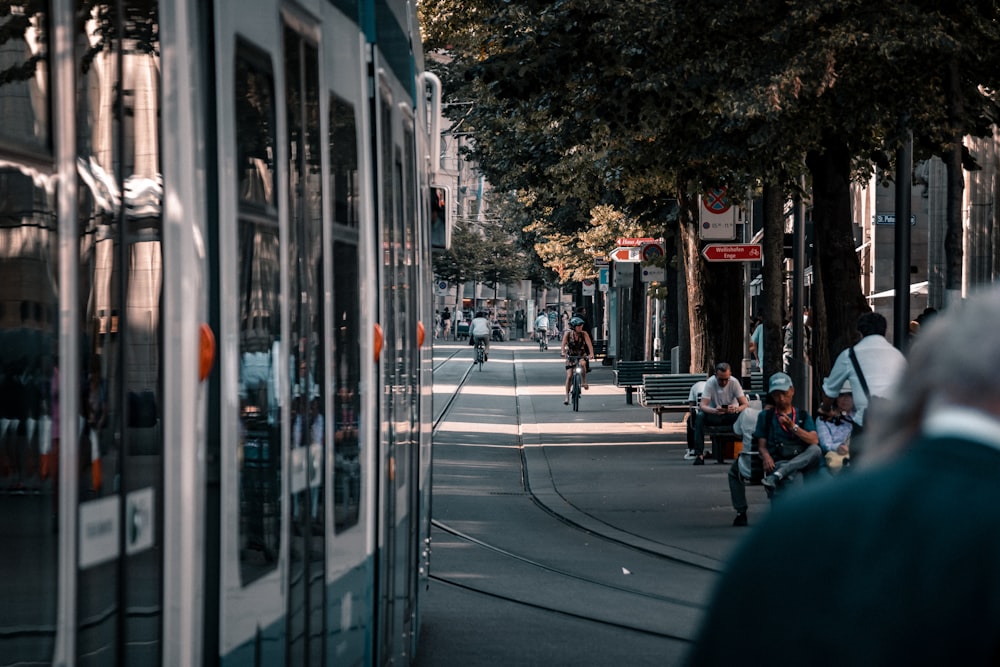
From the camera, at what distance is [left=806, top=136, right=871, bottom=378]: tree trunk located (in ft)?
57.4

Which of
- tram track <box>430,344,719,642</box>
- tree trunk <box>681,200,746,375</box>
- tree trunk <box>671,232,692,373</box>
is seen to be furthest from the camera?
tree trunk <box>671,232,692,373</box>

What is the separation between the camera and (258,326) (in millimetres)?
4012

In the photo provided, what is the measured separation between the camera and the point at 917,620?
1587 mm

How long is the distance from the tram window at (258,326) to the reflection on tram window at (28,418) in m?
0.91

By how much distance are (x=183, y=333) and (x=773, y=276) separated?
66.5ft

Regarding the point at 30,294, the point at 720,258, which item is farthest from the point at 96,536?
the point at 720,258

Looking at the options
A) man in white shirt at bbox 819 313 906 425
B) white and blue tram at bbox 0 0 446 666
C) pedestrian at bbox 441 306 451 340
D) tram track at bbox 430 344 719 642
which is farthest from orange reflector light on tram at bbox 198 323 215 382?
pedestrian at bbox 441 306 451 340

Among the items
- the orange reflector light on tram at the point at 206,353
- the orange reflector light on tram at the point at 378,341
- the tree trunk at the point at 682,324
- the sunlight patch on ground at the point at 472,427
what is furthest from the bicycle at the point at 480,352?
the orange reflector light on tram at the point at 206,353

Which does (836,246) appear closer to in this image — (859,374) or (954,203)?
(954,203)

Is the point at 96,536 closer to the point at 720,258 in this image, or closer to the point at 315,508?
the point at 315,508

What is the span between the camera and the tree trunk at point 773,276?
22.8 metres

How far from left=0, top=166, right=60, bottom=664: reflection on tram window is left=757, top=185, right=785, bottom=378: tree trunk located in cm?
1999

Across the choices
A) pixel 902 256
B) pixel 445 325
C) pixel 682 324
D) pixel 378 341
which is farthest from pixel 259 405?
pixel 445 325

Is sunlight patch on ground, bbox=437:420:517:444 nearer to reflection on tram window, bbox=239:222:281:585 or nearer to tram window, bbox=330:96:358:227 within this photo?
tram window, bbox=330:96:358:227
